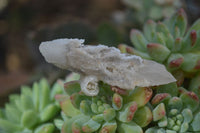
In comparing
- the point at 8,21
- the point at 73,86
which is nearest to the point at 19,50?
the point at 8,21

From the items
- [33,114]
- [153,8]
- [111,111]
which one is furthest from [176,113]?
[153,8]

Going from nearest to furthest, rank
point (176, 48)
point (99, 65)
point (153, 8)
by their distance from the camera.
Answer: point (99, 65) → point (176, 48) → point (153, 8)

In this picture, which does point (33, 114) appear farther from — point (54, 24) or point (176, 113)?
point (54, 24)

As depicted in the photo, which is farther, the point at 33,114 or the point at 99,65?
the point at 33,114

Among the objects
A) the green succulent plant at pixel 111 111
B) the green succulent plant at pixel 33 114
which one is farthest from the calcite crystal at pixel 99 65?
the green succulent plant at pixel 33 114

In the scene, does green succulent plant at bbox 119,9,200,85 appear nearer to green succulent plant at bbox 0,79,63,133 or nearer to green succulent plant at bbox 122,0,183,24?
green succulent plant at bbox 0,79,63,133

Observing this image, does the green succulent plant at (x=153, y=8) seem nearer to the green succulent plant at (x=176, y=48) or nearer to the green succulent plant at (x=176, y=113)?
the green succulent plant at (x=176, y=48)

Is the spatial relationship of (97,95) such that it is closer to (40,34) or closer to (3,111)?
(3,111)
